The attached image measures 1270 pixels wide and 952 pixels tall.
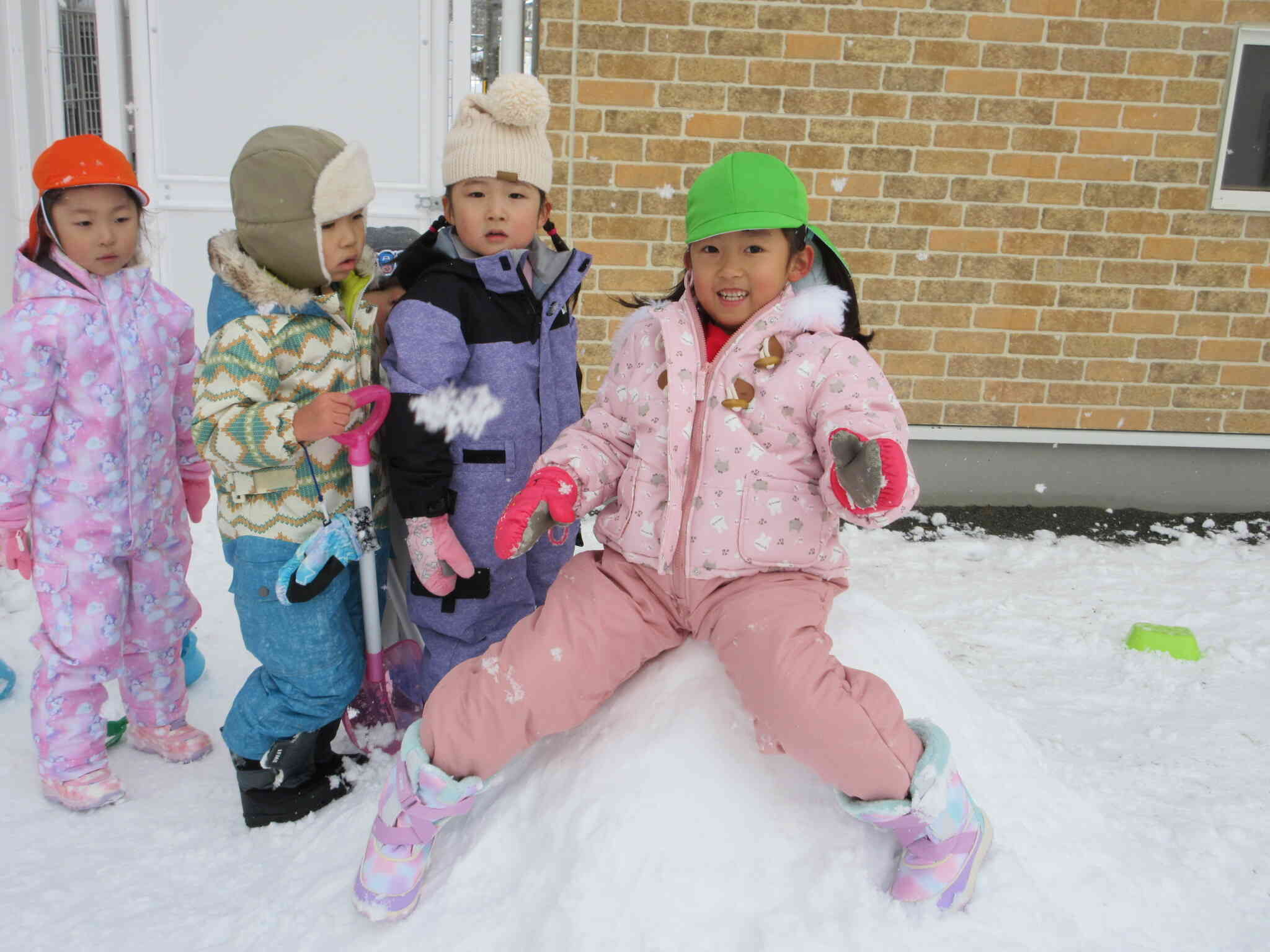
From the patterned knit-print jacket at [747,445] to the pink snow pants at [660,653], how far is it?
74mm

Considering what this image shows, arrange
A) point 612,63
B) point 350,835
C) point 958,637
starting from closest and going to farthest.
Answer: point 350,835
point 958,637
point 612,63

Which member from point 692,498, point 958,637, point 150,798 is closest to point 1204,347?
point 958,637

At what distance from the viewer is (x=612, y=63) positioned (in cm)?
476

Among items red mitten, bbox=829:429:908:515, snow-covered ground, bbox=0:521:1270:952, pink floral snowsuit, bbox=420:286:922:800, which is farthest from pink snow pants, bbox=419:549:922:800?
red mitten, bbox=829:429:908:515

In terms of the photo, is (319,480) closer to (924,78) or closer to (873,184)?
(873,184)

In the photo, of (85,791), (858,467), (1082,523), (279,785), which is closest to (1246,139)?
(1082,523)

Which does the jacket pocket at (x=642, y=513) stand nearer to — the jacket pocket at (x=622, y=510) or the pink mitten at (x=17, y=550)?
Result: the jacket pocket at (x=622, y=510)

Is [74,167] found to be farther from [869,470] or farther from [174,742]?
[869,470]

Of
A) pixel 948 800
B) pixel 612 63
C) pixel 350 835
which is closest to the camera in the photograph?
pixel 948 800

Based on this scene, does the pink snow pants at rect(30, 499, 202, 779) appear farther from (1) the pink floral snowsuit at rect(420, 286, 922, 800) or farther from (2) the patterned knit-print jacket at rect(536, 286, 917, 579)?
(2) the patterned knit-print jacket at rect(536, 286, 917, 579)

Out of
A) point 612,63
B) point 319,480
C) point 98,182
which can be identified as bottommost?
point 319,480

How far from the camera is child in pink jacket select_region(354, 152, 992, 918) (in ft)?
6.00

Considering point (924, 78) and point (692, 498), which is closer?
point (692, 498)

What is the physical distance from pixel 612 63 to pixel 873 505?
3.64m
